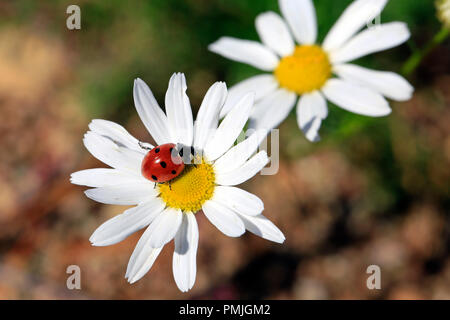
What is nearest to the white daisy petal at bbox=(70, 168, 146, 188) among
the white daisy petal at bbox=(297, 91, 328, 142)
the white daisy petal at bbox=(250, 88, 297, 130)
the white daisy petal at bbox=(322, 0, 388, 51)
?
the white daisy petal at bbox=(250, 88, 297, 130)

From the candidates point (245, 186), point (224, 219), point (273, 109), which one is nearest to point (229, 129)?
point (224, 219)

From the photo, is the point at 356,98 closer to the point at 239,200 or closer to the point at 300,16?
the point at 300,16

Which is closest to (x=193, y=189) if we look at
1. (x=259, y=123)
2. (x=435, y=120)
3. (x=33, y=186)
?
(x=259, y=123)

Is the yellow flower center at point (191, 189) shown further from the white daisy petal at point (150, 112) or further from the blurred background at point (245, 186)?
the blurred background at point (245, 186)

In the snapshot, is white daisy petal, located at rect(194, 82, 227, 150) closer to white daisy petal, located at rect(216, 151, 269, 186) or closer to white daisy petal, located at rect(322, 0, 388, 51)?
white daisy petal, located at rect(216, 151, 269, 186)

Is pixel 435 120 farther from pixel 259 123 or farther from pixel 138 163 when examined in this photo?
pixel 138 163

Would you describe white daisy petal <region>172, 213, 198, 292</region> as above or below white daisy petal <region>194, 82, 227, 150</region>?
below
